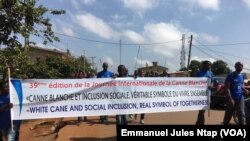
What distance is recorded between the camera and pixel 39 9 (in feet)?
48.0

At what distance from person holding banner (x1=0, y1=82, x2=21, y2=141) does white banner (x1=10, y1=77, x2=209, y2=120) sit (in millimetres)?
347

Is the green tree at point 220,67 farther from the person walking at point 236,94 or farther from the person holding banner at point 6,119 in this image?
the person holding banner at point 6,119

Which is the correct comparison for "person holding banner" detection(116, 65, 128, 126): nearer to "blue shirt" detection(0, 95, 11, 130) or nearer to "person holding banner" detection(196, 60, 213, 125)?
"person holding banner" detection(196, 60, 213, 125)

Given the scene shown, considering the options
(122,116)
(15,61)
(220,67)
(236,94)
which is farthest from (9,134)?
(220,67)

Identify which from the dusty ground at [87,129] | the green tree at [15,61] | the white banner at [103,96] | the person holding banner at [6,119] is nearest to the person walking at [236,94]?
the white banner at [103,96]

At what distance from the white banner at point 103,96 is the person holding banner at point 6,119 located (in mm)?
347

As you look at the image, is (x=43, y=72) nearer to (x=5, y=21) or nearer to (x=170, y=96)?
(x=5, y=21)

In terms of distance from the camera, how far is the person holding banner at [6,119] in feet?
26.6

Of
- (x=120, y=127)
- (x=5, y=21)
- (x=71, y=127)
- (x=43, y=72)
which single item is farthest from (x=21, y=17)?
(x=120, y=127)

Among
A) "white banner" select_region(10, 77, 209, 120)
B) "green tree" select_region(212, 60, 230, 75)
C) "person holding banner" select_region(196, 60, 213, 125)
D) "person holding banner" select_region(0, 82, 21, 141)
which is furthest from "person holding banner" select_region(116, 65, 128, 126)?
"green tree" select_region(212, 60, 230, 75)

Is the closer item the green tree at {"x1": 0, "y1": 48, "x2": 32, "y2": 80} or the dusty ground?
the dusty ground

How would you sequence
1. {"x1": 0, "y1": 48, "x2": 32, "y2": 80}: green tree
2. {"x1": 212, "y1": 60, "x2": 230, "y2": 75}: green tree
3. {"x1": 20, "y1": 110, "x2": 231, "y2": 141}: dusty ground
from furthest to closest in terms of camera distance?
{"x1": 212, "y1": 60, "x2": 230, "y2": 75}: green tree → {"x1": 0, "y1": 48, "x2": 32, "y2": 80}: green tree → {"x1": 20, "y1": 110, "x2": 231, "y2": 141}: dusty ground

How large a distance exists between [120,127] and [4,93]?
9.86 ft

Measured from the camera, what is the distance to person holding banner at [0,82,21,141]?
809 cm
